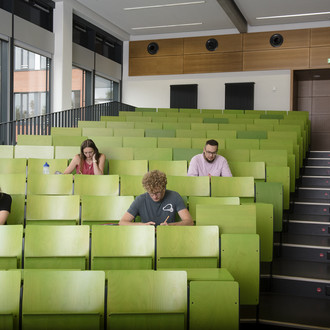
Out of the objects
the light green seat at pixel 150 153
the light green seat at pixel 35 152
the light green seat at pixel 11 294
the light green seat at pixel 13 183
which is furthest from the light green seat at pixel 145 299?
the light green seat at pixel 35 152

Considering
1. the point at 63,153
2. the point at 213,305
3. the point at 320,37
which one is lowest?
the point at 213,305

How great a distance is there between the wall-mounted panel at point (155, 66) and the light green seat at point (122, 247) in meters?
9.60

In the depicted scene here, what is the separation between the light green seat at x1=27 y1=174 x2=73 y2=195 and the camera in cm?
403

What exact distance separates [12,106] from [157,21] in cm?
449

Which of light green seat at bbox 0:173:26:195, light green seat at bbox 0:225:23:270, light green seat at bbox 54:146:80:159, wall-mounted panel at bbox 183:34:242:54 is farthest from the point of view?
wall-mounted panel at bbox 183:34:242:54

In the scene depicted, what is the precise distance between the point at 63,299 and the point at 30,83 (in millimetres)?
7201

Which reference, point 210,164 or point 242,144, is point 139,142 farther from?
point 210,164

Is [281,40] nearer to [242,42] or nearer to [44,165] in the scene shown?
[242,42]

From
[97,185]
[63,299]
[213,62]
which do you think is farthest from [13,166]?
[213,62]

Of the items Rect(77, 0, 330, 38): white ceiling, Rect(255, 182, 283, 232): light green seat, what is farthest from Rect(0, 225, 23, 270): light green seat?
Rect(77, 0, 330, 38): white ceiling

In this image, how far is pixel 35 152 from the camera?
5.28 meters

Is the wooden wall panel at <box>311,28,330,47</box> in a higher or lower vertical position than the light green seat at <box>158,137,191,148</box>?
higher

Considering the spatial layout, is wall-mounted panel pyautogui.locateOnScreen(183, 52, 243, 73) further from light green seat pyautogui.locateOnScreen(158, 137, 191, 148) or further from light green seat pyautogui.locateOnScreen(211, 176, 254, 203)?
light green seat pyautogui.locateOnScreen(211, 176, 254, 203)

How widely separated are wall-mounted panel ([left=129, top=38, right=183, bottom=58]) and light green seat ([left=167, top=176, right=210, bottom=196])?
27.4 ft
